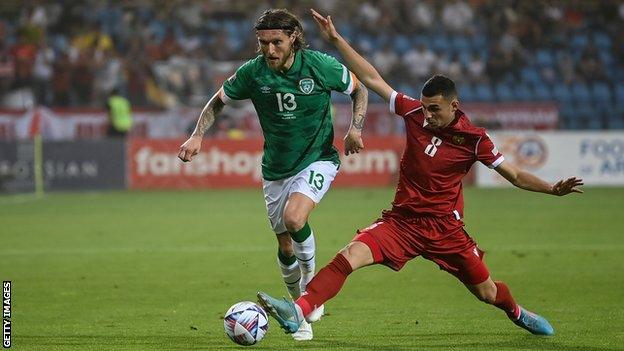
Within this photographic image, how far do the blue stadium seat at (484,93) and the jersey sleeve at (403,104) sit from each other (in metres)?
20.8

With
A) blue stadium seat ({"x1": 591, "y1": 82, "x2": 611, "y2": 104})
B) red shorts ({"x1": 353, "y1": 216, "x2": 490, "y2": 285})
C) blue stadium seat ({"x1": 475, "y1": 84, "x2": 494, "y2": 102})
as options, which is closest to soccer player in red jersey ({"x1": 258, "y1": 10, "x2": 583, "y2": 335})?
red shorts ({"x1": 353, "y1": 216, "x2": 490, "y2": 285})

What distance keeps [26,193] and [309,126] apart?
55.6ft

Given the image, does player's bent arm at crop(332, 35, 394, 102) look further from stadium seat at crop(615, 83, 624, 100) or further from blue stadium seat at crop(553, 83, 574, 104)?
stadium seat at crop(615, 83, 624, 100)

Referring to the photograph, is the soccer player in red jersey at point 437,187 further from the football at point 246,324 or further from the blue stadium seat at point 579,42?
the blue stadium seat at point 579,42

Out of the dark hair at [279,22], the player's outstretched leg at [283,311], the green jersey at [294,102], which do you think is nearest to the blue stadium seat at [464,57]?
the green jersey at [294,102]

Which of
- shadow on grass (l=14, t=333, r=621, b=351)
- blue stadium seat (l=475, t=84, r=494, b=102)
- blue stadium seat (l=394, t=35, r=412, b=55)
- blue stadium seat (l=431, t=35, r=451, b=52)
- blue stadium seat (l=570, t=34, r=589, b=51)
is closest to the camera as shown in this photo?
shadow on grass (l=14, t=333, r=621, b=351)

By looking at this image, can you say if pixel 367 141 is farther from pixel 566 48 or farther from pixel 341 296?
pixel 341 296

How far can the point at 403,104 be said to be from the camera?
7.38 meters

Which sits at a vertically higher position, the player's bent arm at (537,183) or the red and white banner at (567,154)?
the player's bent arm at (537,183)

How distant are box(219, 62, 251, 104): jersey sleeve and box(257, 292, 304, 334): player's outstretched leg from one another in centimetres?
195

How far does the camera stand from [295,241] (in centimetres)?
770

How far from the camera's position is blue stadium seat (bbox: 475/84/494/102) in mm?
27984

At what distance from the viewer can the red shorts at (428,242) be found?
7.09 metres

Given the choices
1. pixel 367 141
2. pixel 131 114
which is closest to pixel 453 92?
pixel 367 141
